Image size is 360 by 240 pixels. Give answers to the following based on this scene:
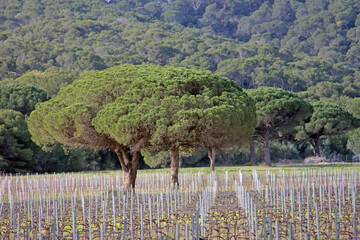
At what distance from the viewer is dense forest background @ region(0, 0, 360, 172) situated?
5097cm

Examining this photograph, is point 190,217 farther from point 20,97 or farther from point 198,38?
point 198,38

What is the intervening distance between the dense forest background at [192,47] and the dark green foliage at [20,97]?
32cm

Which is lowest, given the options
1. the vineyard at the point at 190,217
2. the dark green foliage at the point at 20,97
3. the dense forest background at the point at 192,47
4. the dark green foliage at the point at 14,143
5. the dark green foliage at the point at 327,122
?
the vineyard at the point at 190,217

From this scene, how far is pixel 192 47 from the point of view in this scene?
103 metres

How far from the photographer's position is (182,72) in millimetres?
21516

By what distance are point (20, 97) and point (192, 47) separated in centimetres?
6493

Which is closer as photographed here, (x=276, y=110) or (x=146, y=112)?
(x=146, y=112)

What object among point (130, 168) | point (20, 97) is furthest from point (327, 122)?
point (20, 97)

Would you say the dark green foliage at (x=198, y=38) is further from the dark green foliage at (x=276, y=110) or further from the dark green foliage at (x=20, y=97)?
the dark green foliage at (x=276, y=110)

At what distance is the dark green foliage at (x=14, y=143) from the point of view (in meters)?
32.8

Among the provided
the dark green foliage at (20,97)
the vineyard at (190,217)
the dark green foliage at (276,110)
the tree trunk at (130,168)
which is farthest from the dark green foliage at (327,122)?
the tree trunk at (130,168)

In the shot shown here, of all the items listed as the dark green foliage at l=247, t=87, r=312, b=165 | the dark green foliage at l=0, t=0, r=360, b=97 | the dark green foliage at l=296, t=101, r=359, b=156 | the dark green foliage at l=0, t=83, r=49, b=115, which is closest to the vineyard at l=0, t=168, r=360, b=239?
the dark green foliage at l=247, t=87, r=312, b=165

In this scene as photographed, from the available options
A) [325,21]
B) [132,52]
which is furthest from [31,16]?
[325,21]

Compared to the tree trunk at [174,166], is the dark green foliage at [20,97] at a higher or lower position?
higher
